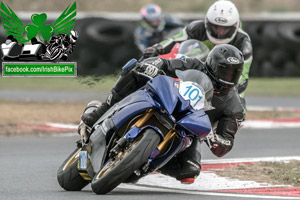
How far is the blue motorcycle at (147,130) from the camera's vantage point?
20.1 feet

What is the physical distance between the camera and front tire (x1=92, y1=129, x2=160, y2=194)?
6.05 meters

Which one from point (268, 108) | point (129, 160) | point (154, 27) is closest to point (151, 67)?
point (129, 160)

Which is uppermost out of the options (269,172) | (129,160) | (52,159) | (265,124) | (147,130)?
(147,130)

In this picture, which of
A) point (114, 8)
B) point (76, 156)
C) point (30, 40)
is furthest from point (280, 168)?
point (114, 8)

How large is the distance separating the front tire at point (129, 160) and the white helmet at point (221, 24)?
12.7 ft

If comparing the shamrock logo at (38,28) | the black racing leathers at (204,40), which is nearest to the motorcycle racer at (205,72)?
the black racing leathers at (204,40)

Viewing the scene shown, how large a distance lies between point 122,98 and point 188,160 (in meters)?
0.80

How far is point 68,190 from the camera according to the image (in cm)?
693

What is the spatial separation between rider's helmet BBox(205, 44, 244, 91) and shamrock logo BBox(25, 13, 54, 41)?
10.2 metres

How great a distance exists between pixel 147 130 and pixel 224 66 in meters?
1.16

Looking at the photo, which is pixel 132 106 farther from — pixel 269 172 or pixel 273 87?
pixel 273 87

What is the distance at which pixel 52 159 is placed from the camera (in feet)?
30.1

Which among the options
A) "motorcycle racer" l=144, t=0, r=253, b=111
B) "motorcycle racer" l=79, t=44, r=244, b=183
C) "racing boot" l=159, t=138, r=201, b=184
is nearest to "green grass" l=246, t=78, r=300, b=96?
"motorcycle racer" l=144, t=0, r=253, b=111

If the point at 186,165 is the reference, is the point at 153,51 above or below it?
below
